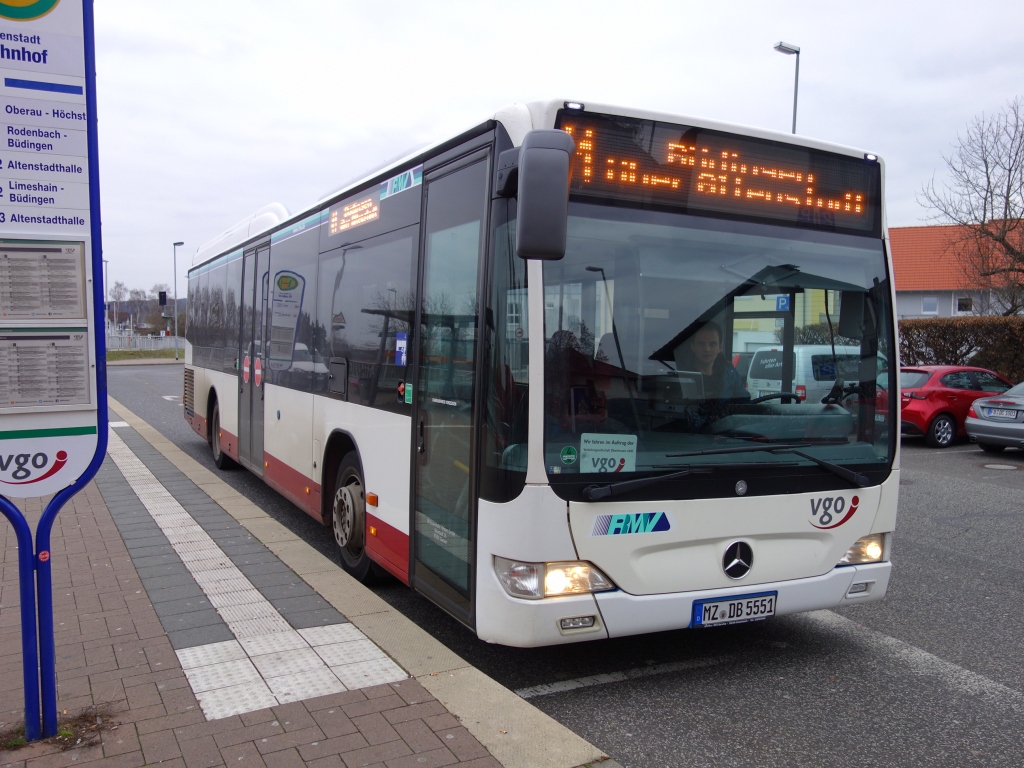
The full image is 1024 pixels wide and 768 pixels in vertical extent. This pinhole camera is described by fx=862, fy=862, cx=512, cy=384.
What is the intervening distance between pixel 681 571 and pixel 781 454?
81 cm

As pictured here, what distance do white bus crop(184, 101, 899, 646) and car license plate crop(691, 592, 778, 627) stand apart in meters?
0.02

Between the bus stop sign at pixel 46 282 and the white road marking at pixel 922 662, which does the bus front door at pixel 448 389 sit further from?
the white road marking at pixel 922 662

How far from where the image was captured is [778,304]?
4570 millimetres

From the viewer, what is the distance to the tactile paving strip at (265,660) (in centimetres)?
389

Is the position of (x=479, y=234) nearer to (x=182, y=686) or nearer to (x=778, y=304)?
(x=778, y=304)

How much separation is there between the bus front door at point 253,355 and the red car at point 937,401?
1171cm

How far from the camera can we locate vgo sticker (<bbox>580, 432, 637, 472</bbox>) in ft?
13.3

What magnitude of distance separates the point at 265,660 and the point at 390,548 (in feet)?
4.04

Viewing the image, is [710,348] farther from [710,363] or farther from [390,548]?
[390,548]

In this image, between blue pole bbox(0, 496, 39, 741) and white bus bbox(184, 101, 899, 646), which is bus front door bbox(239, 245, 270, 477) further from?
blue pole bbox(0, 496, 39, 741)

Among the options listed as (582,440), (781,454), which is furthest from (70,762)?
(781,454)

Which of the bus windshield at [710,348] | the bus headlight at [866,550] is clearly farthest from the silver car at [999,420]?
the bus windshield at [710,348]

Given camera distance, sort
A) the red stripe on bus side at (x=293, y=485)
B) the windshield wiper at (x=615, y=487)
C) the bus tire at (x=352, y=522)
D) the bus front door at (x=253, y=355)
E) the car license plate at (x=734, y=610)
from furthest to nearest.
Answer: the bus front door at (x=253, y=355), the red stripe on bus side at (x=293, y=485), the bus tire at (x=352, y=522), the car license plate at (x=734, y=610), the windshield wiper at (x=615, y=487)

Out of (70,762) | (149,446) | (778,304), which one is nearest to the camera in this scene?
(70,762)
